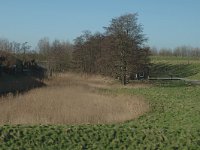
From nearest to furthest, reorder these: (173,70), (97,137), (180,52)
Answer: (97,137), (173,70), (180,52)

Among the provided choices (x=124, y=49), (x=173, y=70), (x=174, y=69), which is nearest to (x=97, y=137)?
(x=124, y=49)

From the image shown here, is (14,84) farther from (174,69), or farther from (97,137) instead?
(174,69)

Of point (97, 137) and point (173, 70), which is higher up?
point (173, 70)

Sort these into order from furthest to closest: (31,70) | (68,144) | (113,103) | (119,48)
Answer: (31,70) → (119,48) → (113,103) → (68,144)

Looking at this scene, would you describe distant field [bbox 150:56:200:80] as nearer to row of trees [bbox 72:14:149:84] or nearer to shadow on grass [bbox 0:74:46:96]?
row of trees [bbox 72:14:149:84]

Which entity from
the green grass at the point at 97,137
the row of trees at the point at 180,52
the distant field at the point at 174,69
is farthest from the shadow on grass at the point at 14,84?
the row of trees at the point at 180,52

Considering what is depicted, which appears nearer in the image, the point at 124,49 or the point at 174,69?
the point at 124,49

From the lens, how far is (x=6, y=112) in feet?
71.3

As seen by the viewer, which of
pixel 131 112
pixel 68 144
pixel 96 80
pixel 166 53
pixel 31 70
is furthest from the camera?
pixel 166 53

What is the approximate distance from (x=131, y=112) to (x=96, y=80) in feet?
97.8

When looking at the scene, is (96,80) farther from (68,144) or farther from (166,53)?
(166,53)

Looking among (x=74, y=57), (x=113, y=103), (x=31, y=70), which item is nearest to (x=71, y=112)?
(x=113, y=103)

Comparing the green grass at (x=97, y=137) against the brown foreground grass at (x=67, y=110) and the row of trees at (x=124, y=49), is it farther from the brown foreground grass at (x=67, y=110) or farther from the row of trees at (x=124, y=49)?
the row of trees at (x=124, y=49)

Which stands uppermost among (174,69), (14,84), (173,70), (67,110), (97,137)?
(174,69)
